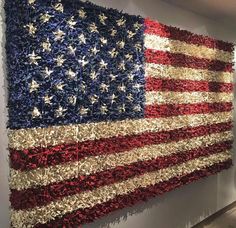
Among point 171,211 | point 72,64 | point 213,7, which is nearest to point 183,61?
point 213,7

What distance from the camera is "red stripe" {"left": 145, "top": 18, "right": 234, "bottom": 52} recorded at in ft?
9.23

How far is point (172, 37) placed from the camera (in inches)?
120

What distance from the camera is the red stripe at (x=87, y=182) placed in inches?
77.9

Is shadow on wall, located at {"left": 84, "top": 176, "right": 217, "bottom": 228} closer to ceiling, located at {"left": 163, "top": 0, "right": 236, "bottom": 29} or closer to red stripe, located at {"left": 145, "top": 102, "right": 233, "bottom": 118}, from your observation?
red stripe, located at {"left": 145, "top": 102, "right": 233, "bottom": 118}

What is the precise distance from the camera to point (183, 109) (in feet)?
10.5

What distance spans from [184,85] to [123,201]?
1.28 m

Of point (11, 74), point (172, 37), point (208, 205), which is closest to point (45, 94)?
point (11, 74)

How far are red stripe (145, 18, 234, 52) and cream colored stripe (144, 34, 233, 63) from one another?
3cm

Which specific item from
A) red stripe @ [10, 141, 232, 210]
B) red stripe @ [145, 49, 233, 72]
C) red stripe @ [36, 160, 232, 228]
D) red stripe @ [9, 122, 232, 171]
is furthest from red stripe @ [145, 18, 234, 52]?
red stripe @ [36, 160, 232, 228]

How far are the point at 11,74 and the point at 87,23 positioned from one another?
68 cm

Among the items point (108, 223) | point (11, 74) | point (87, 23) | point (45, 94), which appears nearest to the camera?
point (11, 74)

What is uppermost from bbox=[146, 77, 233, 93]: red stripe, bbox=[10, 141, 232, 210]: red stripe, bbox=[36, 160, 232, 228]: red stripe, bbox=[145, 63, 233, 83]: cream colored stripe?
bbox=[145, 63, 233, 83]: cream colored stripe

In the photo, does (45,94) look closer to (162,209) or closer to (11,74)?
(11,74)

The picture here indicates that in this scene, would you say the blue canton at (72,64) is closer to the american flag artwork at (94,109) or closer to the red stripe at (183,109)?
the american flag artwork at (94,109)
